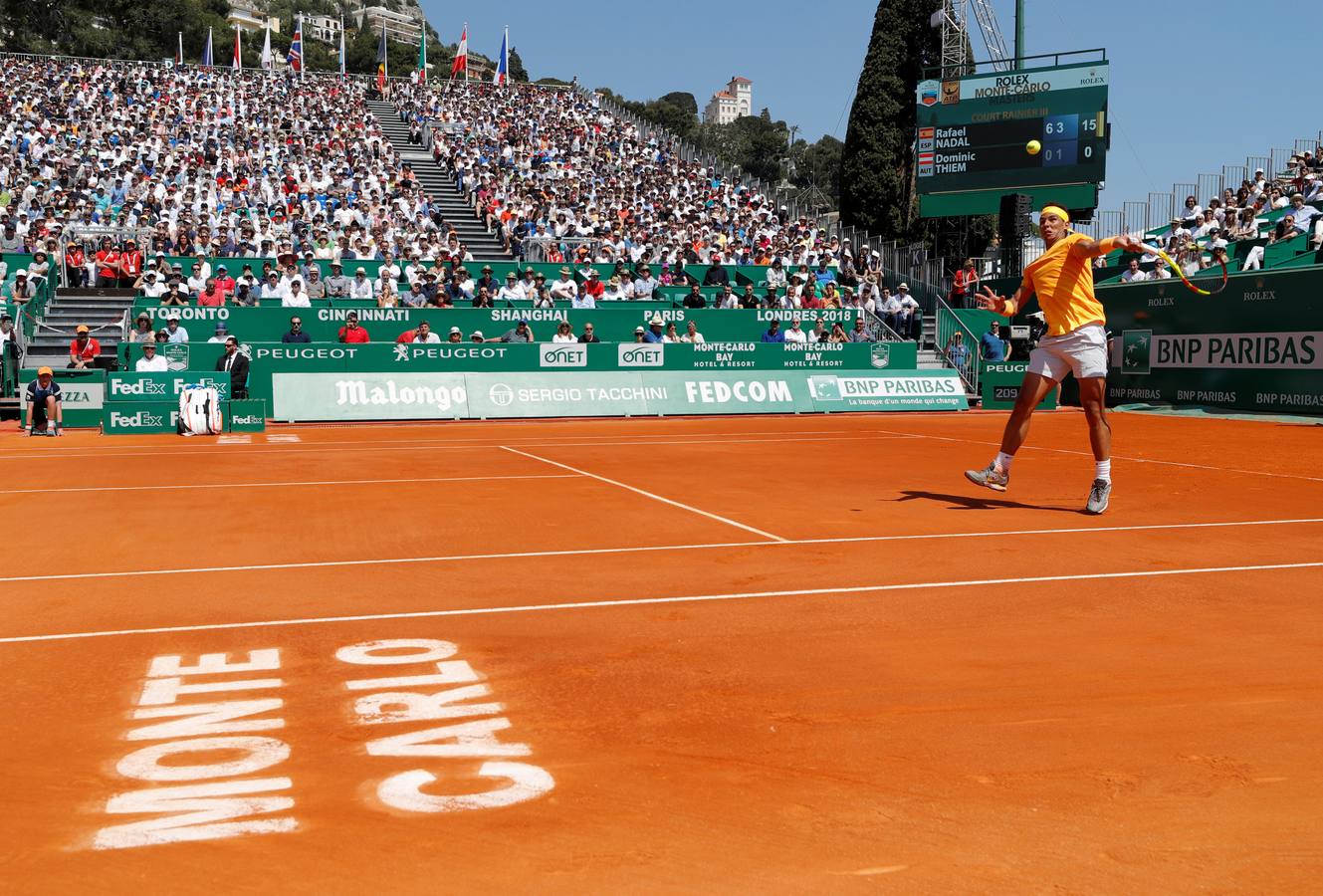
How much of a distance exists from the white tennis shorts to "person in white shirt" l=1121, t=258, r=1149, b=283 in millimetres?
22511

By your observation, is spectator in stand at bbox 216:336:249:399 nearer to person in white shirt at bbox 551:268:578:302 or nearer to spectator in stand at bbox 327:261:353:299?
spectator in stand at bbox 327:261:353:299

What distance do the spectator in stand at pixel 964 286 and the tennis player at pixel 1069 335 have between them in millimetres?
21970

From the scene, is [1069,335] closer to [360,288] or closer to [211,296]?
[360,288]

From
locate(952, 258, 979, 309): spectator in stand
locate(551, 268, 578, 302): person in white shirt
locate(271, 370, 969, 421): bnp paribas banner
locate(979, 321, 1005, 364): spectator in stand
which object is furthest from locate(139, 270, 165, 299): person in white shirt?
locate(979, 321, 1005, 364): spectator in stand

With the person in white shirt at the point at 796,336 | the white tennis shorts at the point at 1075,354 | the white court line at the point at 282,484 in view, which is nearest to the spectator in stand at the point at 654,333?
the person in white shirt at the point at 796,336

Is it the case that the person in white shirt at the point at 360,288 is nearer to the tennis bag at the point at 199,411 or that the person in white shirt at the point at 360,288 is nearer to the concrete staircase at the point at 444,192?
the concrete staircase at the point at 444,192

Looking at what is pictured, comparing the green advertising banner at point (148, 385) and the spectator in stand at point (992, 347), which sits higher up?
the spectator in stand at point (992, 347)

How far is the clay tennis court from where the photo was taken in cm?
317

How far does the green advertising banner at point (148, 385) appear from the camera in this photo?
21.8 m

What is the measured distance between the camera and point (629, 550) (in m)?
8.30

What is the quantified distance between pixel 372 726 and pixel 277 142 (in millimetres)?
39234

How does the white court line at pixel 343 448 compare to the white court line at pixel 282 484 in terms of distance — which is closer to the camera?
the white court line at pixel 282 484

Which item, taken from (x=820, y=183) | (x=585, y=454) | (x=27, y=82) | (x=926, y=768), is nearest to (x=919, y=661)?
(x=926, y=768)

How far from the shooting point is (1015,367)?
1206 inches
